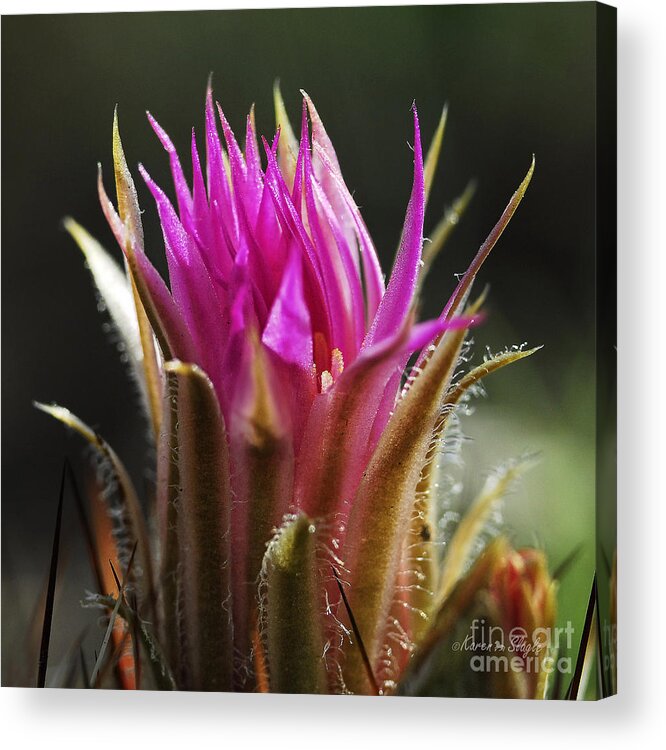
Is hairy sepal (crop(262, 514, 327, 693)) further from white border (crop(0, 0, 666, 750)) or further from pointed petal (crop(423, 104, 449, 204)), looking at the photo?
pointed petal (crop(423, 104, 449, 204))

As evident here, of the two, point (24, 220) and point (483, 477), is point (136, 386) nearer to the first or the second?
point (24, 220)

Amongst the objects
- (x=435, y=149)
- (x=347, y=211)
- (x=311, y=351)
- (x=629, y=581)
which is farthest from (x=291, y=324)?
(x=629, y=581)

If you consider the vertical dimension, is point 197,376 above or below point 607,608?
above

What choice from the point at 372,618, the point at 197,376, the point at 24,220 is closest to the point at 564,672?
the point at 372,618

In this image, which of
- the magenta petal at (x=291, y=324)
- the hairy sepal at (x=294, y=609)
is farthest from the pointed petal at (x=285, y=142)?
the hairy sepal at (x=294, y=609)

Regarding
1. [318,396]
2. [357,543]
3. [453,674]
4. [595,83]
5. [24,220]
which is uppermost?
[595,83]

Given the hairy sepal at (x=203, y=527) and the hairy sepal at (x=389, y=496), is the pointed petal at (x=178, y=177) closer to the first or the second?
the hairy sepal at (x=203, y=527)
